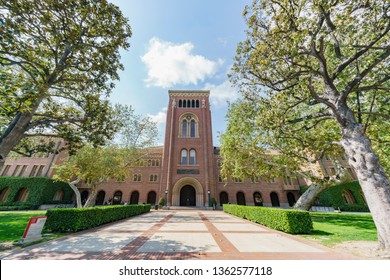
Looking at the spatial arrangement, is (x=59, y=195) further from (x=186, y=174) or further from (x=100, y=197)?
(x=186, y=174)

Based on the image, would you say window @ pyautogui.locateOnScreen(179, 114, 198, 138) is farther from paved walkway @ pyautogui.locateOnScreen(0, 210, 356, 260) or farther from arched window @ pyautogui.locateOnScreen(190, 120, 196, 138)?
paved walkway @ pyautogui.locateOnScreen(0, 210, 356, 260)

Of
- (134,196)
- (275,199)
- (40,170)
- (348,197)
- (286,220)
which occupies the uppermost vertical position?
(40,170)

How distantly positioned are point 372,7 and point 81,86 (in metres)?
Answer: 12.9

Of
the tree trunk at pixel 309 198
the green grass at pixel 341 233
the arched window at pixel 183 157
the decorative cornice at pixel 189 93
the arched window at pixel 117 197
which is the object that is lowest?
the green grass at pixel 341 233

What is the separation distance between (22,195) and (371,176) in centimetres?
4061

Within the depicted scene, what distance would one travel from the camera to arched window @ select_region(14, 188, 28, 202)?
86.2 feet

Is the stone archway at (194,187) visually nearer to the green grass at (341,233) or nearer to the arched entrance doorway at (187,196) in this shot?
the arched entrance doorway at (187,196)

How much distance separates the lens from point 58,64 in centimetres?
747

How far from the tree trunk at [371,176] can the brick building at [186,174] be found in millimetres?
22552

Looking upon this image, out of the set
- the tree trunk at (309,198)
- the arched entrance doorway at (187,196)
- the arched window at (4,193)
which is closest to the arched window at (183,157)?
the arched entrance doorway at (187,196)

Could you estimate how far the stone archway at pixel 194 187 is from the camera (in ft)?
90.0

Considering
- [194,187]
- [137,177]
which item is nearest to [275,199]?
[194,187]

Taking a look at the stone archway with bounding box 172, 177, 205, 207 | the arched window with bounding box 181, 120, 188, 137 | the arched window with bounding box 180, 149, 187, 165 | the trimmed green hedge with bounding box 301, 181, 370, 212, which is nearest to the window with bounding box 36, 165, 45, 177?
the stone archway with bounding box 172, 177, 205, 207

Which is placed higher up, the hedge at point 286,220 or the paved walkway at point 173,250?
the hedge at point 286,220
